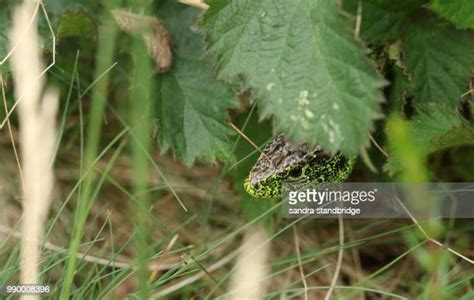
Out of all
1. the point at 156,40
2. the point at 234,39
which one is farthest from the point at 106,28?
the point at 234,39

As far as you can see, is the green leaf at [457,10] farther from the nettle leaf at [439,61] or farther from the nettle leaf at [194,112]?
the nettle leaf at [194,112]

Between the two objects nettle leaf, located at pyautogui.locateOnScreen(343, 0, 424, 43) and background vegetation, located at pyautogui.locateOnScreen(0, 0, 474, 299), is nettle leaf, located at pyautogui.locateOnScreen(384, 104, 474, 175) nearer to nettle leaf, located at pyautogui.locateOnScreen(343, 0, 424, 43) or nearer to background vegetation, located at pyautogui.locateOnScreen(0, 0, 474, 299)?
background vegetation, located at pyautogui.locateOnScreen(0, 0, 474, 299)

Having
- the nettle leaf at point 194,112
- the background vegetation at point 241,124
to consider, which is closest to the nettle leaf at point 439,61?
the background vegetation at point 241,124

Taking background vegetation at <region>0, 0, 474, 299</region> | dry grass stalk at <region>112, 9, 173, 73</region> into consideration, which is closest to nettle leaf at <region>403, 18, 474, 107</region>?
background vegetation at <region>0, 0, 474, 299</region>

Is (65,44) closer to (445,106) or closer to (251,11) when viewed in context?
(251,11)

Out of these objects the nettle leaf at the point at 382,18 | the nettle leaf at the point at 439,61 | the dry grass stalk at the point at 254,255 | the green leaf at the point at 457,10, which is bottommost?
the dry grass stalk at the point at 254,255

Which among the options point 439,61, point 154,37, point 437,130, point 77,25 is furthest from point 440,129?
point 77,25

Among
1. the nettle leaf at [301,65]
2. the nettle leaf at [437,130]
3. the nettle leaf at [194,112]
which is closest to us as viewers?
the nettle leaf at [301,65]

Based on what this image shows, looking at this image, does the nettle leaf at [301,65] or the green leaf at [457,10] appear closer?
the nettle leaf at [301,65]
